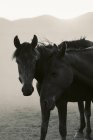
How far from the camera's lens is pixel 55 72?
7.27 meters

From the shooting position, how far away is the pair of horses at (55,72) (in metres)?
6.85

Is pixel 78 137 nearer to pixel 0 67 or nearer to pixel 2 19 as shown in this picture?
pixel 0 67

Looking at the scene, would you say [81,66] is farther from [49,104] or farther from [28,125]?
[28,125]

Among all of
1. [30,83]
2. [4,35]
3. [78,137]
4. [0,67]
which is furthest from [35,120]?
[4,35]

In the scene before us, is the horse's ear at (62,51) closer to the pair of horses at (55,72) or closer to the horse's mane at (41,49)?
the pair of horses at (55,72)

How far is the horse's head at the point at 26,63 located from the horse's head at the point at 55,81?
1.50ft

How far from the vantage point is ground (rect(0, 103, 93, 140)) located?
9.99 m

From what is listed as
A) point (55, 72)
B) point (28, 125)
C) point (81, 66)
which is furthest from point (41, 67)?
point (28, 125)

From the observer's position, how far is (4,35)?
102812 mm

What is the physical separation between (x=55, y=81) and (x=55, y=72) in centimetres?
16

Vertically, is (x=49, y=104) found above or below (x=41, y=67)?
below

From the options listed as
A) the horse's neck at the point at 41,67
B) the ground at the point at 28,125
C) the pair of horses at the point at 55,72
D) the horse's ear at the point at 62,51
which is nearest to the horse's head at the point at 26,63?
the pair of horses at the point at 55,72

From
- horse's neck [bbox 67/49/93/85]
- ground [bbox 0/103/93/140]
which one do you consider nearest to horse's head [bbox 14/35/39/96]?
horse's neck [bbox 67/49/93/85]

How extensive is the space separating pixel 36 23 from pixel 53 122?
102 metres
